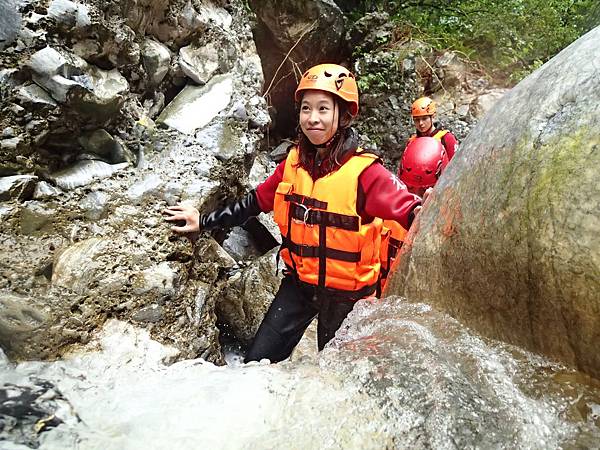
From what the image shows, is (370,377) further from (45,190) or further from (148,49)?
(148,49)

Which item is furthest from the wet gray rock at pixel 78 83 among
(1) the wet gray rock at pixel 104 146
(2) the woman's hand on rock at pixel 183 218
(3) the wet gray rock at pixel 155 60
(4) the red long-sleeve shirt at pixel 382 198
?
(4) the red long-sleeve shirt at pixel 382 198

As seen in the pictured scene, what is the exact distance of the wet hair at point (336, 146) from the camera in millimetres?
2965

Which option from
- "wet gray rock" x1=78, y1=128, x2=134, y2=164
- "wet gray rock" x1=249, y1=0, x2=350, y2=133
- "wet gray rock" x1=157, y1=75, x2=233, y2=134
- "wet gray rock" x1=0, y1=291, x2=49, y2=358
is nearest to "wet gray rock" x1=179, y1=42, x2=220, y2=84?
"wet gray rock" x1=157, y1=75, x2=233, y2=134

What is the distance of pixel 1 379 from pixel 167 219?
1.56 m

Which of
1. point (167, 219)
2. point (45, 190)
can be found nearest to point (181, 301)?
point (167, 219)

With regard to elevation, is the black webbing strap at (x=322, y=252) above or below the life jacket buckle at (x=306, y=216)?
below

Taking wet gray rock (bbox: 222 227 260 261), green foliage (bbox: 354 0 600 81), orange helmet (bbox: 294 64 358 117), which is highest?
green foliage (bbox: 354 0 600 81)

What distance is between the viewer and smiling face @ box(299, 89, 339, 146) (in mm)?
2914

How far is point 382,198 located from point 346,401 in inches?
59.5

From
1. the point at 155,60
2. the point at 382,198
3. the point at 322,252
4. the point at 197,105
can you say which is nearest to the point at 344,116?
the point at 382,198

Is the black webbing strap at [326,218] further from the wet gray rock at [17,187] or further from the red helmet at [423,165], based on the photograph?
the red helmet at [423,165]

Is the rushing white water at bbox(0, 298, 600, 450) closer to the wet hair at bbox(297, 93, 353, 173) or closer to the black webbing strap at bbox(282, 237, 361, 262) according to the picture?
the black webbing strap at bbox(282, 237, 361, 262)

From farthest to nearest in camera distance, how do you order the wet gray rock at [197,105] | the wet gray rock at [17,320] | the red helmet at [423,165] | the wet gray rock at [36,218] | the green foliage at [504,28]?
the green foliage at [504,28] < the red helmet at [423,165] < the wet gray rock at [197,105] < the wet gray rock at [36,218] < the wet gray rock at [17,320]

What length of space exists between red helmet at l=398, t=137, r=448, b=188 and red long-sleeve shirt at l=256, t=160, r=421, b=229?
2615mm
